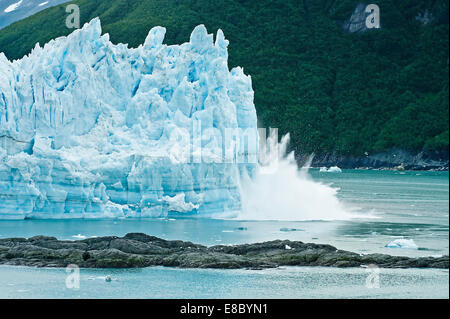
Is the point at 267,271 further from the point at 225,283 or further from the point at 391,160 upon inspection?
the point at 391,160

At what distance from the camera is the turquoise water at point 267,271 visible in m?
15.4

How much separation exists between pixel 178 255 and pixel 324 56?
42.5 m

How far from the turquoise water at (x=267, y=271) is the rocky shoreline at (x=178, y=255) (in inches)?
16.3

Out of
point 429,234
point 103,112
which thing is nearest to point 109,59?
point 103,112

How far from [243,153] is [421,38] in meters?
34.3

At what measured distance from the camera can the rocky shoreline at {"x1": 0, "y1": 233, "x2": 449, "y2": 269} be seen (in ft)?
57.3

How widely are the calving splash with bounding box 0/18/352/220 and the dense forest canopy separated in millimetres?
26885

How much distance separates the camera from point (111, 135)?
22.7 m

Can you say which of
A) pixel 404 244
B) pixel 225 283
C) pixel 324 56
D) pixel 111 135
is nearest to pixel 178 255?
pixel 225 283

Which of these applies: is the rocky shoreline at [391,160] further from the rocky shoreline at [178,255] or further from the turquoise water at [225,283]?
Result: the turquoise water at [225,283]

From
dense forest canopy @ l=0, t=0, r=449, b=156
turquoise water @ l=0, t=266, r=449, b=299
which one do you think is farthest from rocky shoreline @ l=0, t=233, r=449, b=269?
dense forest canopy @ l=0, t=0, r=449, b=156

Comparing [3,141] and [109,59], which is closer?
[3,141]

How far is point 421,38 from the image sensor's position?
55594 mm

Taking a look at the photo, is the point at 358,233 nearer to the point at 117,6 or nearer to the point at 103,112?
the point at 103,112
